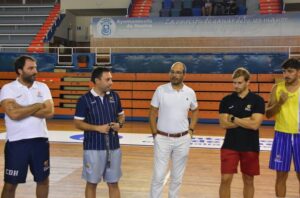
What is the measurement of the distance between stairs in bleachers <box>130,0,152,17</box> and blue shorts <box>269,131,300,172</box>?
13656 millimetres

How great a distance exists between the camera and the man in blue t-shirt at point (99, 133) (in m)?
3.67

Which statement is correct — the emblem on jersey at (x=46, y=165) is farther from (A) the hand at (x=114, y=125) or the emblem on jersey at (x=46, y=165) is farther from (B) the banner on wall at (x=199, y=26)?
(B) the banner on wall at (x=199, y=26)

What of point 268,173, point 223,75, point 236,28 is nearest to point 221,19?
point 236,28

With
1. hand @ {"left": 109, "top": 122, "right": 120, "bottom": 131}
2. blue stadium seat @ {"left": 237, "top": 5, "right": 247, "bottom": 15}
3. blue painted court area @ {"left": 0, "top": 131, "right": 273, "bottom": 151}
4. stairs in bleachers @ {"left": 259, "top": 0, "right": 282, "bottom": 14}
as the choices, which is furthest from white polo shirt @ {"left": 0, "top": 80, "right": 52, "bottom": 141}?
stairs in bleachers @ {"left": 259, "top": 0, "right": 282, "bottom": 14}

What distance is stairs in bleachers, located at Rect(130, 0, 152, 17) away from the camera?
1731 cm

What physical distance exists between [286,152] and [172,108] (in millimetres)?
1369

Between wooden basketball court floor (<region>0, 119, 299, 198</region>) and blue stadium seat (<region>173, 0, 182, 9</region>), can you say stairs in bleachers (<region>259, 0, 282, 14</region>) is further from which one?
wooden basketball court floor (<region>0, 119, 299, 198</region>)

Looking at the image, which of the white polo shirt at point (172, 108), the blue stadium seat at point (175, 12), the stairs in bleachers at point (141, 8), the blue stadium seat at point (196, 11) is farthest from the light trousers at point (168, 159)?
the stairs in bleachers at point (141, 8)

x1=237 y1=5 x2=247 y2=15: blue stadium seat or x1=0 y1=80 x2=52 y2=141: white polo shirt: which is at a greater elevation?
x1=237 y1=5 x2=247 y2=15: blue stadium seat

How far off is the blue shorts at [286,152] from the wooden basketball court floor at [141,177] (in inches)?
35.5

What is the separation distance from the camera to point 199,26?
1419 centimetres

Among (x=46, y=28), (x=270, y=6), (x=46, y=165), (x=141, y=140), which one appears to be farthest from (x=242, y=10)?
(x=46, y=165)

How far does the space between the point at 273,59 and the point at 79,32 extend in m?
11.6

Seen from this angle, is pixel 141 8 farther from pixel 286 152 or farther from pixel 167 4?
pixel 286 152
